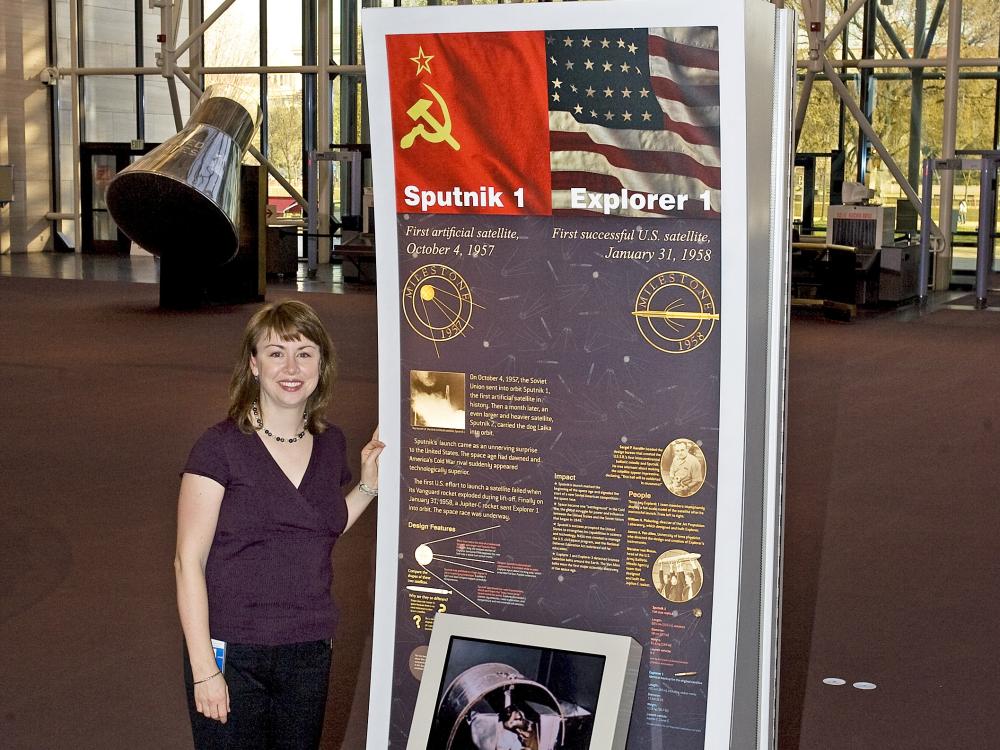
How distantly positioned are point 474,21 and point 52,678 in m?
2.60

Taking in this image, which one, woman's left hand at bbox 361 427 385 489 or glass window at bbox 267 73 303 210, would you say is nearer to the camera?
woman's left hand at bbox 361 427 385 489

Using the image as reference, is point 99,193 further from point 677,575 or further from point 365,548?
point 677,575

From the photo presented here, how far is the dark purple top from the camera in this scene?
7.38ft

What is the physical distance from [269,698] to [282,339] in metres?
0.65

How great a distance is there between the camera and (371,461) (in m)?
2.43

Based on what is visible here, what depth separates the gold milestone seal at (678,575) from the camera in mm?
2186

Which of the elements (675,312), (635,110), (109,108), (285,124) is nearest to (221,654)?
(675,312)

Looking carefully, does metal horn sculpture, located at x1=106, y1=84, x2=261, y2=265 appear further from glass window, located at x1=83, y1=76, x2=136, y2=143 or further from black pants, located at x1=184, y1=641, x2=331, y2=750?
glass window, located at x1=83, y1=76, x2=136, y2=143

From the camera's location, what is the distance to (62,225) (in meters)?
23.6

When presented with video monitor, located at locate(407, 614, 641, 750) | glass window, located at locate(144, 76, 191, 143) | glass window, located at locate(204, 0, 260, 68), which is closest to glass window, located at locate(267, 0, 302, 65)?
glass window, located at locate(204, 0, 260, 68)

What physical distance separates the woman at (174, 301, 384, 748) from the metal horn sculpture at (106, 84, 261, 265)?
23.6 ft

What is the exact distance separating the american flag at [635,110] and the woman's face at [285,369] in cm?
54

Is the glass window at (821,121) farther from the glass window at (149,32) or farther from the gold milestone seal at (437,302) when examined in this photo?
the gold milestone seal at (437,302)

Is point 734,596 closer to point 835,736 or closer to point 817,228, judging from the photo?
point 835,736
